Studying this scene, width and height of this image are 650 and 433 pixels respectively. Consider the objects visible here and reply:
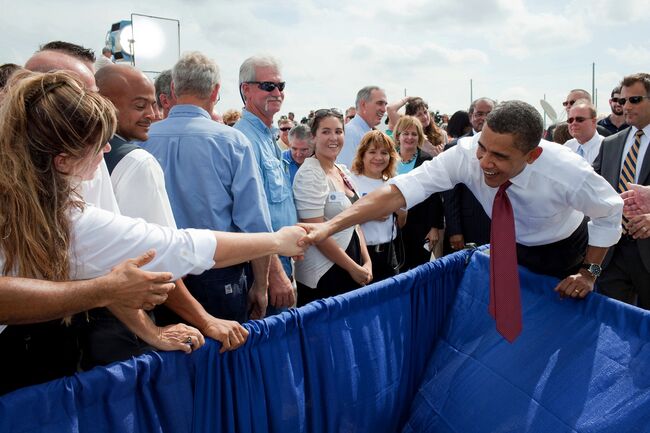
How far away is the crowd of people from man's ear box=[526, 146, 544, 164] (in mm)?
15

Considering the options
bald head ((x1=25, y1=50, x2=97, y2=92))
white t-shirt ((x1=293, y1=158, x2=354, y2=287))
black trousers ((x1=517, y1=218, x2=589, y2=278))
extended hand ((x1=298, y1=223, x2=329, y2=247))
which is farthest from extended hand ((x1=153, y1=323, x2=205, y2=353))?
black trousers ((x1=517, y1=218, x2=589, y2=278))

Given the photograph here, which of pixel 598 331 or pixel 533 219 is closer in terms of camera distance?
pixel 598 331

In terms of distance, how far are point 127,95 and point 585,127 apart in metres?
5.04

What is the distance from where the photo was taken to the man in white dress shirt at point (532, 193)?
237cm

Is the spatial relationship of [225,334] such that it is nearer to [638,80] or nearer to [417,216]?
[417,216]

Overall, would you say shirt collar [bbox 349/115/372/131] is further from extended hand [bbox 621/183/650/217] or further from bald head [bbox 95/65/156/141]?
bald head [bbox 95/65/156/141]

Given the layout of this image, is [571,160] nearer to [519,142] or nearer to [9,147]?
[519,142]

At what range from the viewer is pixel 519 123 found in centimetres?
234

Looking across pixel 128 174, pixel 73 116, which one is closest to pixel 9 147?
pixel 73 116

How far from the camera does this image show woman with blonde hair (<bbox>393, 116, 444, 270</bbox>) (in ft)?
14.8

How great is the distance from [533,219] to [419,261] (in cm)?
196

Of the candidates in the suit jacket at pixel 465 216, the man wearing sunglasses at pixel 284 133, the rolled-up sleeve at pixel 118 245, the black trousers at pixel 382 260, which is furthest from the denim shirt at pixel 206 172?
the man wearing sunglasses at pixel 284 133

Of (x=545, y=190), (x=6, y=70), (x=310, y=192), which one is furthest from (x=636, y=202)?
(x=6, y=70)

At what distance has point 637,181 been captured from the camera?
3.77 meters
